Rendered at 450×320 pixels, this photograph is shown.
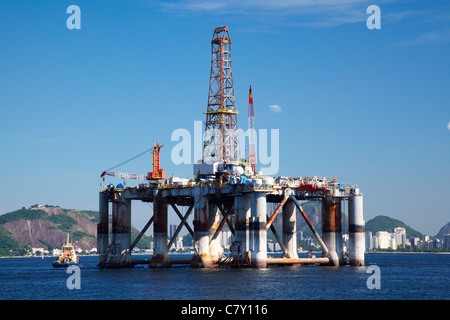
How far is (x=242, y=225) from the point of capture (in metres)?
106

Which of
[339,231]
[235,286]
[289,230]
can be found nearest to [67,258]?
[289,230]

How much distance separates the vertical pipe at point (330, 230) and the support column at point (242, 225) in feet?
63.1

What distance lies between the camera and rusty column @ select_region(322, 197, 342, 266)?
390ft

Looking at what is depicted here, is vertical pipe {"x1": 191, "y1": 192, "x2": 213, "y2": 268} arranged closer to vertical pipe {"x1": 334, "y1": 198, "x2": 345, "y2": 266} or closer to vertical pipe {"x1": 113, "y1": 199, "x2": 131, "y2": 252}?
vertical pipe {"x1": 113, "y1": 199, "x2": 131, "y2": 252}

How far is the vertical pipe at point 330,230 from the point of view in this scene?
390 ft

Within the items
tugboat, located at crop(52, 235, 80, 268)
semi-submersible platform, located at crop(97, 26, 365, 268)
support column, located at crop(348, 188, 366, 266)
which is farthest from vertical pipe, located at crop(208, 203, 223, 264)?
tugboat, located at crop(52, 235, 80, 268)

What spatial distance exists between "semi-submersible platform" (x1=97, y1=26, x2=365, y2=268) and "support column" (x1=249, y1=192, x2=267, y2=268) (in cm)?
15

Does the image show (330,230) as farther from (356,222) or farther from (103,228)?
(103,228)

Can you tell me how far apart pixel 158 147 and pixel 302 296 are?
2209 inches

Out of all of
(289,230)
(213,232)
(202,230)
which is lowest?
(213,232)

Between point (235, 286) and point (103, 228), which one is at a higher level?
point (103, 228)

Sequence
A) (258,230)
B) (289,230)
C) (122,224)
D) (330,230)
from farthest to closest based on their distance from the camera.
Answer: (122,224) < (289,230) < (330,230) < (258,230)

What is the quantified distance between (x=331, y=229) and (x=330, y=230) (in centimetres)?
26

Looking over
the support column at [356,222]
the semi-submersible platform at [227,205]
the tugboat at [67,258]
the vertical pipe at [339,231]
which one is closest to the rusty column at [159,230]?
the semi-submersible platform at [227,205]
